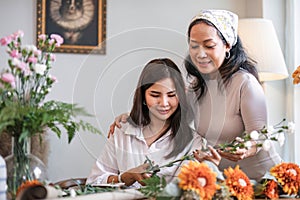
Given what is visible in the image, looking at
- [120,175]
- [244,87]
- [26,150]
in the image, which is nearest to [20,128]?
[26,150]

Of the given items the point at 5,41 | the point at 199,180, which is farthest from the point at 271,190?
the point at 5,41

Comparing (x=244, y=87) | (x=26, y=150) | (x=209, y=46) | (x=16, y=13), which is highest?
(x=16, y=13)

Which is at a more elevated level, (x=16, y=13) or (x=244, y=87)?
(x=16, y=13)

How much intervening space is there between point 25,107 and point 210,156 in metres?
0.42

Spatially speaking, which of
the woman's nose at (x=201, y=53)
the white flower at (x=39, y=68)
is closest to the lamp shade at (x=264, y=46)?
the woman's nose at (x=201, y=53)

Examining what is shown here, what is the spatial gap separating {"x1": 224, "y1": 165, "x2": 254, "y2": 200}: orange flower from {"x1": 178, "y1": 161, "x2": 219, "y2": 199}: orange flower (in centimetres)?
9

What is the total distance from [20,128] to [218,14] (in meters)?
0.66

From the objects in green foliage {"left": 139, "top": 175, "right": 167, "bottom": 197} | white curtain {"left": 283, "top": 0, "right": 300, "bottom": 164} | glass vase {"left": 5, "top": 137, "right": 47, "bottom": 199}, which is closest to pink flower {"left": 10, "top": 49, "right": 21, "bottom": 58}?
glass vase {"left": 5, "top": 137, "right": 47, "bottom": 199}

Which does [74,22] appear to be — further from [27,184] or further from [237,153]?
[27,184]

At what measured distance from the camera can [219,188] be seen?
3.29 feet

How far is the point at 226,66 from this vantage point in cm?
138

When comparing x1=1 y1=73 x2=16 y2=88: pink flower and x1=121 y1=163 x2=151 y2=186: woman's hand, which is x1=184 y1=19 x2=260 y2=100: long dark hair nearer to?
x1=121 y1=163 x2=151 y2=186: woman's hand

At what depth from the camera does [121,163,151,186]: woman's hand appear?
3.88 feet

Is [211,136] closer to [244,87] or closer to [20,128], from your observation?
[244,87]
